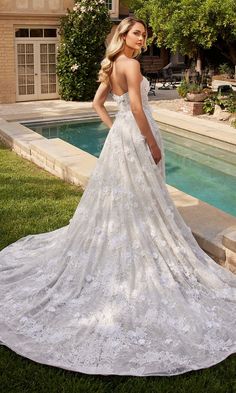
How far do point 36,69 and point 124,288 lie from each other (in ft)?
48.9

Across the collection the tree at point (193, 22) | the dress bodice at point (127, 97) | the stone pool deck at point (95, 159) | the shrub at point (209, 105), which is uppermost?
the tree at point (193, 22)

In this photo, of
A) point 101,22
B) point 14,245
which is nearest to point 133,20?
point 14,245

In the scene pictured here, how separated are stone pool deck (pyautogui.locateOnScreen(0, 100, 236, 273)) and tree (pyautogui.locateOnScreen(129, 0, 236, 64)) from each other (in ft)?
6.59

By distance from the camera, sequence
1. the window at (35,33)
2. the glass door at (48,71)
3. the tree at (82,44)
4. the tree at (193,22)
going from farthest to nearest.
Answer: the glass door at (48,71) → the window at (35,33) → the tree at (82,44) → the tree at (193,22)

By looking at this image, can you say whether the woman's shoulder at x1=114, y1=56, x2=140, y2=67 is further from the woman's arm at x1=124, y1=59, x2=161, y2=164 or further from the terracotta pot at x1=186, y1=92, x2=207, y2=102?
the terracotta pot at x1=186, y1=92, x2=207, y2=102

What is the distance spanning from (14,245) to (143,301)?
165cm

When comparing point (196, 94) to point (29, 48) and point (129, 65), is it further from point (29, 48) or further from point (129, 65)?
point (129, 65)

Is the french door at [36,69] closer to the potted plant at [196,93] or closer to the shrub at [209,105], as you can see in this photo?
the potted plant at [196,93]

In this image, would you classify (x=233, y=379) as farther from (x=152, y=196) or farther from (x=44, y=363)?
(x=152, y=196)

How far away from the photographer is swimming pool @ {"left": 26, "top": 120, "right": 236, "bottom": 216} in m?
7.99

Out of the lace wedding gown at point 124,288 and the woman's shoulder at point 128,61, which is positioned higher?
the woman's shoulder at point 128,61

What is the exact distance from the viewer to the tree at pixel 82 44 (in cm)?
1598

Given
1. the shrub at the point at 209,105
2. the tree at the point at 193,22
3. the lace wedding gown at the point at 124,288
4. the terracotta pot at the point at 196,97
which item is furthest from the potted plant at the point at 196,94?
the lace wedding gown at the point at 124,288

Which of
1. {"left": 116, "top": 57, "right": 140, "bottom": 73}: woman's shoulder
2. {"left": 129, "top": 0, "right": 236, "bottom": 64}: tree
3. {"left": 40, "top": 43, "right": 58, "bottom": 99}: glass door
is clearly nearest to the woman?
{"left": 116, "top": 57, "right": 140, "bottom": 73}: woman's shoulder
